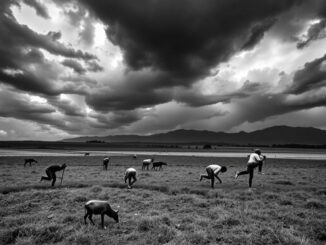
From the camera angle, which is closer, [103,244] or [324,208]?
[103,244]

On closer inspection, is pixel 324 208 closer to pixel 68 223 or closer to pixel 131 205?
pixel 131 205

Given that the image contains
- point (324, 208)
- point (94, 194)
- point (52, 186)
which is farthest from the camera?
point (52, 186)

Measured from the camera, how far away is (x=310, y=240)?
27.3 feet

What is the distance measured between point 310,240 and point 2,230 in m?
12.7

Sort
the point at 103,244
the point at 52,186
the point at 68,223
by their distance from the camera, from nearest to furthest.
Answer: the point at 103,244
the point at 68,223
the point at 52,186

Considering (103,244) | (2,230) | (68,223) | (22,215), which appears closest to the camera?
(103,244)

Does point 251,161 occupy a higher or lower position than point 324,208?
higher

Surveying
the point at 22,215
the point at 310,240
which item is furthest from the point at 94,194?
the point at 310,240

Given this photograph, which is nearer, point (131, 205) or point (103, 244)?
point (103, 244)

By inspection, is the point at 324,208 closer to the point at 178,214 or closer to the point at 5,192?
the point at 178,214

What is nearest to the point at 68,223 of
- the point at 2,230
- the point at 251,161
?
the point at 2,230

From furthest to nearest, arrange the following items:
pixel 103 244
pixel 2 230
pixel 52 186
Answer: pixel 52 186
pixel 2 230
pixel 103 244

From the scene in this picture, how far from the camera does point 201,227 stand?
9672mm

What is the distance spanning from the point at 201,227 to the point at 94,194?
29.7ft
